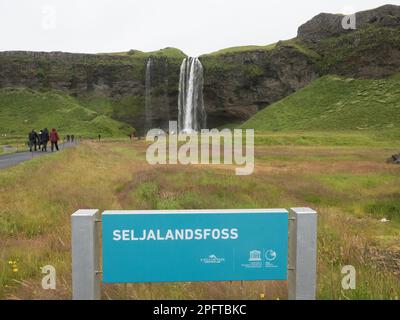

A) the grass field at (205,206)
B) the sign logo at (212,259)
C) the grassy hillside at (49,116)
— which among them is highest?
the grassy hillside at (49,116)

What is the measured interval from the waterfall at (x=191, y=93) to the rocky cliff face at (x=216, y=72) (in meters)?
2.23

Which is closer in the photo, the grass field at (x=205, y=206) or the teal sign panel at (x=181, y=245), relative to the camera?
the teal sign panel at (x=181, y=245)

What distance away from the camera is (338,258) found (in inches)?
289

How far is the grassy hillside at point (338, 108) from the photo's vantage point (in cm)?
7244

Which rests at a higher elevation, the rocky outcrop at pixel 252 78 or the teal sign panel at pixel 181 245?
the rocky outcrop at pixel 252 78

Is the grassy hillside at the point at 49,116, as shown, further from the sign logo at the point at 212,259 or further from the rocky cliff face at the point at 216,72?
the sign logo at the point at 212,259

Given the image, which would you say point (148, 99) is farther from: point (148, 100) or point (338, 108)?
point (338, 108)

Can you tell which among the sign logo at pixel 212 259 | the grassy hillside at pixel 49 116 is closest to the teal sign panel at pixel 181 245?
the sign logo at pixel 212 259

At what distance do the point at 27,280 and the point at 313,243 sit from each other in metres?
4.28

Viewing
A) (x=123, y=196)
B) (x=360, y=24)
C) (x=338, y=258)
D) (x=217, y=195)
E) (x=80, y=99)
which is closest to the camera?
(x=338, y=258)

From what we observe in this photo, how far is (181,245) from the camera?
4.14 meters

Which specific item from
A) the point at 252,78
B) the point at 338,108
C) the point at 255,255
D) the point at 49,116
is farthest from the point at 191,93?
the point at 255,255
